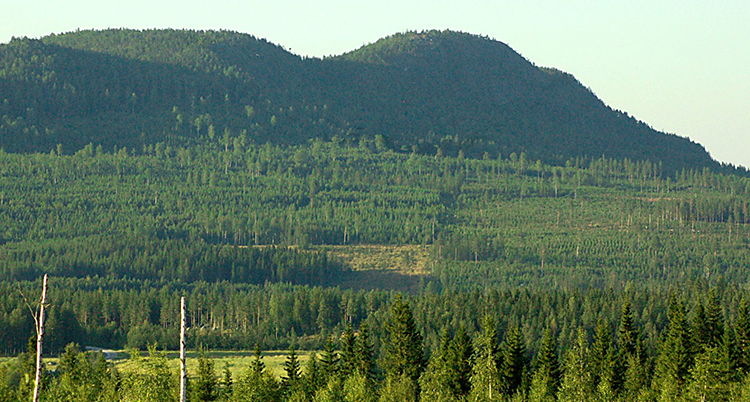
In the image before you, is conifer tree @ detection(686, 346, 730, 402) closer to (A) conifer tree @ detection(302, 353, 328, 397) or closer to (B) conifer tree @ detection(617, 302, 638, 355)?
(B) conifer tree @ detection(617, 302, 638, 355)

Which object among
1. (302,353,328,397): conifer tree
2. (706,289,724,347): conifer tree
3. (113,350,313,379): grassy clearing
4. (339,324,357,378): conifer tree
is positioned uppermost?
(706,289,724,347): conifer tree

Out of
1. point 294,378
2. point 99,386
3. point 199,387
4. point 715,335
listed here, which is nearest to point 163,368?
point 199,387

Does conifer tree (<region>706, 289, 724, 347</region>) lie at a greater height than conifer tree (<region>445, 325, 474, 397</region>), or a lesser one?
greater

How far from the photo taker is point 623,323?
152m

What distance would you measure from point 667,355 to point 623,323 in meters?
12.2

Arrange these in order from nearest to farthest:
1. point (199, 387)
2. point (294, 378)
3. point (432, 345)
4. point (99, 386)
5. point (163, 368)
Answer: point (163, 368)
point (199, 387)
point (99, 386)
point (294, 378)
point (432, 345)

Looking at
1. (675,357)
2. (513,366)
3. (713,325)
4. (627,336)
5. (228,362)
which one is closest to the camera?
(513,366)

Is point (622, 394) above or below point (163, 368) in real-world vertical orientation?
below

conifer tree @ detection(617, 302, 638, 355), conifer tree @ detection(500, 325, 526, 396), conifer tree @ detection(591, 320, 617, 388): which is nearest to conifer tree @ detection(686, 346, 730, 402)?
conifer tree @ detection(591, 320, 617, 388)

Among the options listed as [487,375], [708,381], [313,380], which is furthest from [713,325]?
[313,380]

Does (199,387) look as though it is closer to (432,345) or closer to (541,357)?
(541,357)

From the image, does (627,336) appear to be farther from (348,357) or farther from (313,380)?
(313,380)

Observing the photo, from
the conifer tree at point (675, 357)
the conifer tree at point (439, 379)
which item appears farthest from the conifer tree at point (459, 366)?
the conifer tree at point (675, 357)

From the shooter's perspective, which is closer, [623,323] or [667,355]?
[667,355]
